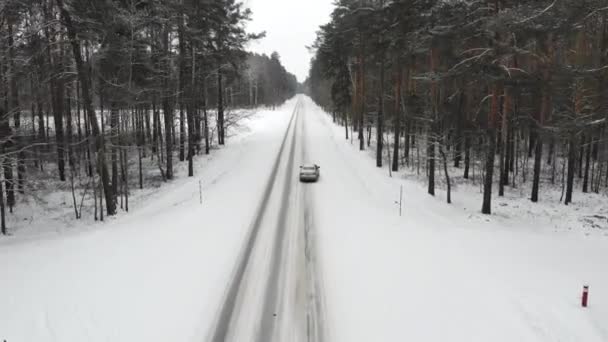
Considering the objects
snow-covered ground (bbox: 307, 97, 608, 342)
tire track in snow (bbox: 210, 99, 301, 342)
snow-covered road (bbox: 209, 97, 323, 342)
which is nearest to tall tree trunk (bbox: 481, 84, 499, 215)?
snow-covered ground (bbox: 307, 97, 608, 342)

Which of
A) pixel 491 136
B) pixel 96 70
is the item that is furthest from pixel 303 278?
pixel 96 70

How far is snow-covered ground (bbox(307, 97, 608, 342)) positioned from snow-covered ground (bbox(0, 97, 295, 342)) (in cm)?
345

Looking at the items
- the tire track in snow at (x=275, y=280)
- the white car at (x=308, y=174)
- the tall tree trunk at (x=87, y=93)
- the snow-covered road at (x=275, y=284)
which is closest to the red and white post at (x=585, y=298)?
the snow-covered road at (x=275, y=284)

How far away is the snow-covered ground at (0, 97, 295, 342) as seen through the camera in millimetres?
8469

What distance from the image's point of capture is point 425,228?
14875mm

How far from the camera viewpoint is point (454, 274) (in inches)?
430

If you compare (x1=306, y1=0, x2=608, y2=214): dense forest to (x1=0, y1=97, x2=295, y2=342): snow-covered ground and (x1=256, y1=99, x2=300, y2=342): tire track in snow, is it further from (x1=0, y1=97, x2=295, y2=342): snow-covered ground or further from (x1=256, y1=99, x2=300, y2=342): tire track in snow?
(x1=0, y1=97, x2=295, y2=342): snow-covered ground

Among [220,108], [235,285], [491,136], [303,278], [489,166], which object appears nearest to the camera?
[235,285]

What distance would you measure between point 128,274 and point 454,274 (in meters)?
9.57

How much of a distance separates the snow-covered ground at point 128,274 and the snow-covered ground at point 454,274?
345 centimetres

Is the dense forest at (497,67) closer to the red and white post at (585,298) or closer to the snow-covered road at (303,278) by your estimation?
the snow-covered road at (303,278)

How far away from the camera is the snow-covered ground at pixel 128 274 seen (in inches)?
333

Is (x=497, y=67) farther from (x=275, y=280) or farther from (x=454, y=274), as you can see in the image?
(x=275, y=280)

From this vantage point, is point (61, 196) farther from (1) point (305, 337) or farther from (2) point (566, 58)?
(2) point (566, 58)
